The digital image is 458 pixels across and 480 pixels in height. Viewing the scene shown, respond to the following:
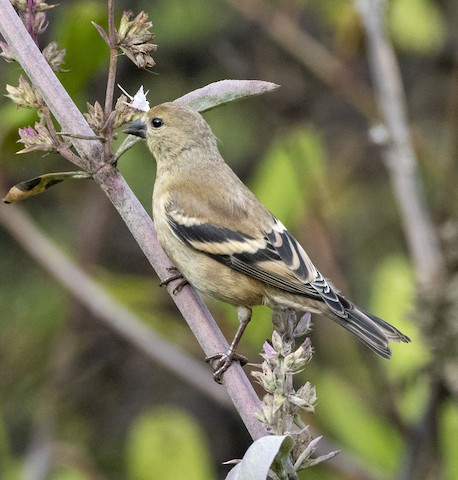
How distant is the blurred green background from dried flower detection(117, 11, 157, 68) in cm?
107

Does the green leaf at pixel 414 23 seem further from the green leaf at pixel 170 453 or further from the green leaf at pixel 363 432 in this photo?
the green leaf at pixel 170 453

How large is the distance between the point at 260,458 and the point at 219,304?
8.79ft

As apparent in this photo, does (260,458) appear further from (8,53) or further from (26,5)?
(26,5)

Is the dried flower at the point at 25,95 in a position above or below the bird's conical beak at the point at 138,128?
above

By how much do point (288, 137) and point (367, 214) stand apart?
2036 millimetres

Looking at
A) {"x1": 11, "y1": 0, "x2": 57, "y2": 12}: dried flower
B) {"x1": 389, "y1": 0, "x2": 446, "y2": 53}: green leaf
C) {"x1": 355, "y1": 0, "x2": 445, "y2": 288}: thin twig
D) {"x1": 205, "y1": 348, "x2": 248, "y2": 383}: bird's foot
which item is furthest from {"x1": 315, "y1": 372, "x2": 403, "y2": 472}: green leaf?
{"x1": 11, "y1": 0, "x2": 57, "y2": 12}: dried flower

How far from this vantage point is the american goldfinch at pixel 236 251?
3.12 m

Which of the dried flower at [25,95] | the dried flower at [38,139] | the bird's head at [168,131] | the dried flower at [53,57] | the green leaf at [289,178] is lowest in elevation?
the green leaf at [289,178]

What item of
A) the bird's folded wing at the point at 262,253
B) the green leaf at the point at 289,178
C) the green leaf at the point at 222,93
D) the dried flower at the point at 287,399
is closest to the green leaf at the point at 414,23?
the green leaf at the point at 289,178

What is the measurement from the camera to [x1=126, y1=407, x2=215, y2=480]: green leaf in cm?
425

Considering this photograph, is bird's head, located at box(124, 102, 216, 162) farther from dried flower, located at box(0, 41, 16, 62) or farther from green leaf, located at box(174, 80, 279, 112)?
dried flower, located at box(0, 41, 16, 62)

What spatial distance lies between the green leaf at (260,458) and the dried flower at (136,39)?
3.14ft

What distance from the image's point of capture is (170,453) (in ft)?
14.1

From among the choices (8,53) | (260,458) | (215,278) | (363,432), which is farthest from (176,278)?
(363,432)
